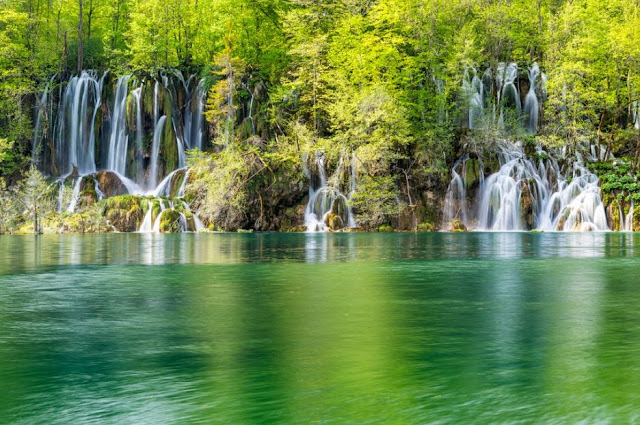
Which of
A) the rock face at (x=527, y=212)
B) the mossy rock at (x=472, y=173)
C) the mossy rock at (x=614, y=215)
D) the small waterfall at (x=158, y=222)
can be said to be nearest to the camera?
the small waterfall at (x=158, y=222)

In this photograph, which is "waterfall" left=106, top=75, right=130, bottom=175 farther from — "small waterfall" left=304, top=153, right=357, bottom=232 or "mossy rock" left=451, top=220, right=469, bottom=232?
"mossy rock" left=451, top=220, right=469, bottom=232

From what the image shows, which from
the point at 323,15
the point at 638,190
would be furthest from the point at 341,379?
the point at 323,15

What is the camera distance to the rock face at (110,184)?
168 ft

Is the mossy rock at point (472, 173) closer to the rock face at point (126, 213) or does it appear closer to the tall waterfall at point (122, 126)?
the tall waterfall at point (122, 126)

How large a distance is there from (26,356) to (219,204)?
3816 centimetres

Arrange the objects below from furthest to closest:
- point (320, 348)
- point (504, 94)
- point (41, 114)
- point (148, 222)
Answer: point (41, 114) → point (504, 94) → point (148, 222) → point (320, 348)

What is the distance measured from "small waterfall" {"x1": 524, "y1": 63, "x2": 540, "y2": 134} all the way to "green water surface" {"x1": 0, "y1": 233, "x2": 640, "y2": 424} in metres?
38.5

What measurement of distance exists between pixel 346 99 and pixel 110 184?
1805cm

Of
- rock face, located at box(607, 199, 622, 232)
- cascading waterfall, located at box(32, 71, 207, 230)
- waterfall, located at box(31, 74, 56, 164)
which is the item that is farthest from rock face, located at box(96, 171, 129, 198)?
rock face, located at box(607, 199, 622, 232)

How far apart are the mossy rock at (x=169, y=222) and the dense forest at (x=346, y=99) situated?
14 centimetres

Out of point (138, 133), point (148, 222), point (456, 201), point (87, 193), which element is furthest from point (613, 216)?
point (87, 193)

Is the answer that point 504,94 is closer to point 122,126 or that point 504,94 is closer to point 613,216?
point 613,216

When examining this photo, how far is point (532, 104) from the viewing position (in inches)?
2178

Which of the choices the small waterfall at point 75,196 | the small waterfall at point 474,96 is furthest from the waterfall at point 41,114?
the small waterfall at point 474,96
